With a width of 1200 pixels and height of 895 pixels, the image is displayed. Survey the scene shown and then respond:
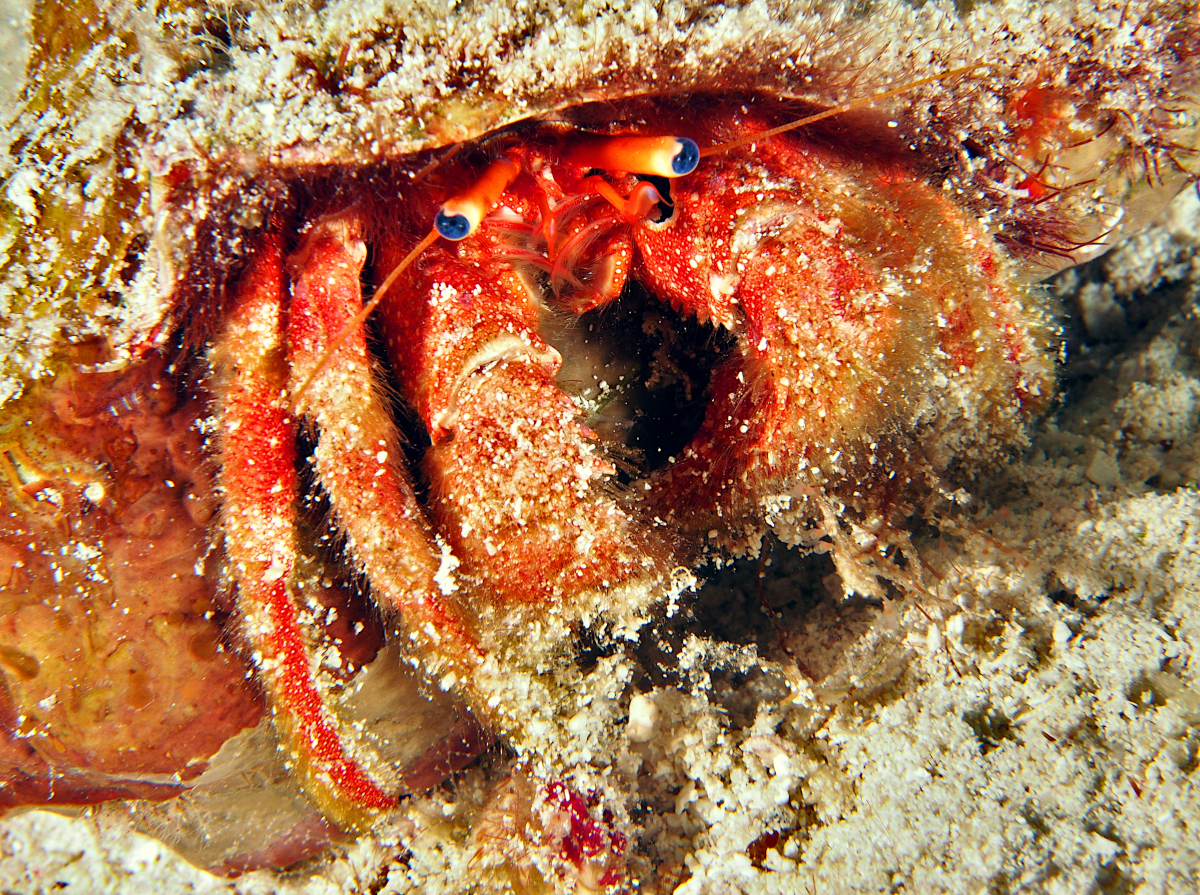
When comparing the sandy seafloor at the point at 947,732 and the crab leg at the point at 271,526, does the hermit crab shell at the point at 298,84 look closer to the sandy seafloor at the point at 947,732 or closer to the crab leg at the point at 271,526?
the crab leg at the point at 271,526

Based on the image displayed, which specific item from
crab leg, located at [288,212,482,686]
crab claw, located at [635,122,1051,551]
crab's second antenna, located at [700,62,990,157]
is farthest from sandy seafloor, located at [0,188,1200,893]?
crab's second antenna, located at [700,62,990,157]

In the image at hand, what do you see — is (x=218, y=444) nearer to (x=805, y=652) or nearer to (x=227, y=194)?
(x=227, y=194)

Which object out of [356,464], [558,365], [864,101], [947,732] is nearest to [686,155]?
[864,101]

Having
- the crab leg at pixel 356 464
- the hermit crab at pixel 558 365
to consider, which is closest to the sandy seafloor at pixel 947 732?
the hermit crab at pixel 558 365

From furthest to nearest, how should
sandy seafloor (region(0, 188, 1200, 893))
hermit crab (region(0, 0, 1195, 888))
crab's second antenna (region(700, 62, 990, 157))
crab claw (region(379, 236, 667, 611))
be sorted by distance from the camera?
1. crab claw (region(379, 236, 667, 611))
2. hermit crab (region(0, 0, 1195, 888))
3. crab's second antenna (region(700, 62, 990, 157))
4. sandy seafloor (region(0, 188, 1200, 893))

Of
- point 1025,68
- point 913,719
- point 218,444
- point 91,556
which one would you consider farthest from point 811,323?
point 91,556

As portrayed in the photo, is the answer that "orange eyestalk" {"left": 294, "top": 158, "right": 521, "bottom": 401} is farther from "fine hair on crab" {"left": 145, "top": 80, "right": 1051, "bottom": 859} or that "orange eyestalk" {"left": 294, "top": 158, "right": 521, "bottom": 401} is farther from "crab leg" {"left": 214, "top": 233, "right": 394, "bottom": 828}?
"crab leg" {"left": 214, "top": 233, "right": 394, "bottom": 828}

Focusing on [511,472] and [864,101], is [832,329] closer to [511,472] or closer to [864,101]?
[864,101]
